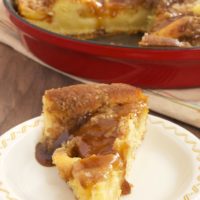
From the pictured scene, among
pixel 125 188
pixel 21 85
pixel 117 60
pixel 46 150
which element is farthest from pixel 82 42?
pixel 125 188

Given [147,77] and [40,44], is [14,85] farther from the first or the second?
[147,77]

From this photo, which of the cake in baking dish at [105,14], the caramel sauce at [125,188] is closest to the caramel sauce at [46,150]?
the caramel sauce at [125,188]

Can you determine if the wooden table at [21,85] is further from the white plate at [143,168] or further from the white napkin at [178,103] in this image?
the white plate at [143,168]

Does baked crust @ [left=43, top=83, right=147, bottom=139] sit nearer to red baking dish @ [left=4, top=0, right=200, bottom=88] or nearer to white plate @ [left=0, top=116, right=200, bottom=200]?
white plate @ [left=0, top=116, right=200, bottom=200]

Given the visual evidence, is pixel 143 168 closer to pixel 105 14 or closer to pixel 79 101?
pixel 79 101

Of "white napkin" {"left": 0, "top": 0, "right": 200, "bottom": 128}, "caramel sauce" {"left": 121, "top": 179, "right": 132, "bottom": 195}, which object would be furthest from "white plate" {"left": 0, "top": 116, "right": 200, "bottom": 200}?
"white napkin" {"left": 0, "top": 0, "right": 200, "bottom": 128}

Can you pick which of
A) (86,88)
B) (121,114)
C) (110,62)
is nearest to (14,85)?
(110,62)
